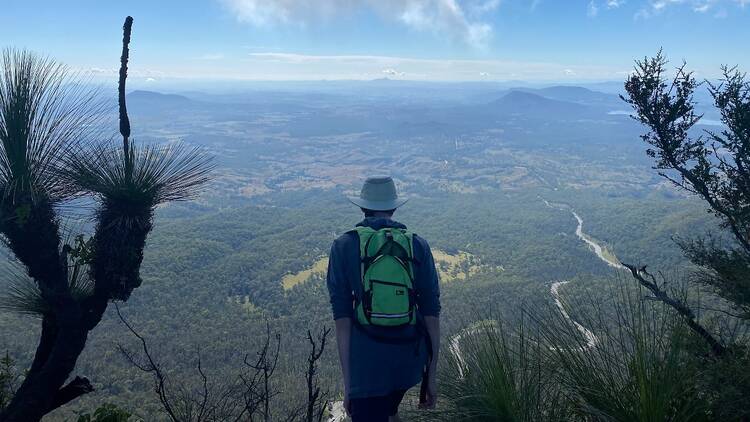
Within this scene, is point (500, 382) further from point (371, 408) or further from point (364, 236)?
point (364, 236)

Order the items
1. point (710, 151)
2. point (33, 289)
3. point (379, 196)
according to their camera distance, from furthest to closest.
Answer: point (710, 151) < point (33, 289) < point (379, 196)

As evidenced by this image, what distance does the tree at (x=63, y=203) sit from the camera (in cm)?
250

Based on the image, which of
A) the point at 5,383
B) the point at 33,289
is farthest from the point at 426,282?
the point at 5,383

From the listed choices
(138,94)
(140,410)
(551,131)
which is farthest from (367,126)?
(140,410)

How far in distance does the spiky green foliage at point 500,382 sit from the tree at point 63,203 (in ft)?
6.93

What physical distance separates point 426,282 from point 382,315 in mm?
286

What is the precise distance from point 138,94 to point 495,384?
181 m

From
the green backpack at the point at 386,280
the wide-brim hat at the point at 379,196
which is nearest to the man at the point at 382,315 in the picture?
the green backpack at the point at 386,280

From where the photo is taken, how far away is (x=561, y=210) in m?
74.6

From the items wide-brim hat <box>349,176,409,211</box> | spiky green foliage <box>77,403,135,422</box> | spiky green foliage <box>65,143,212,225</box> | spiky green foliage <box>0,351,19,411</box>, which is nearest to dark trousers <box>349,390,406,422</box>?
wide-brim hat <box>349,176,409,211</box>

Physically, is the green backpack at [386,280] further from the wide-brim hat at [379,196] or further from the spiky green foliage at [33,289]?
the spiky green foliage at [33,289]

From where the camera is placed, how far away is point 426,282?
2238 mm

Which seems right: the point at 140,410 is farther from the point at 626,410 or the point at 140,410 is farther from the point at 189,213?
the point at 189,213

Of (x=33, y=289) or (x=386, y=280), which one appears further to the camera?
(x=33, y=289)
